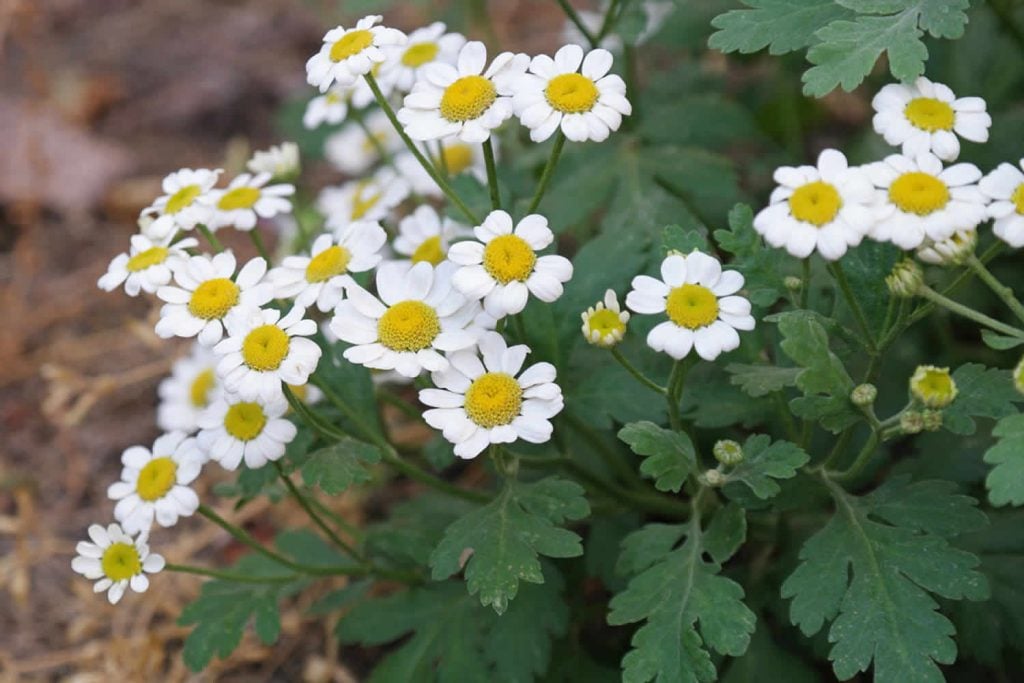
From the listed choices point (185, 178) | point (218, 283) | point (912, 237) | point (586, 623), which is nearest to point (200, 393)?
point (185, 178)

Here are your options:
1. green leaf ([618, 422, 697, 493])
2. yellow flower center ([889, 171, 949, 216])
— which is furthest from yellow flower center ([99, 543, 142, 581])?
yellow flower center ([889, 171, 949, 216])

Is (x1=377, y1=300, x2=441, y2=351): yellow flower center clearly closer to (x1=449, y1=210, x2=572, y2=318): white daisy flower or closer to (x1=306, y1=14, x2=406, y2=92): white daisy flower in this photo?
(x1=449, y1=210, x2=572, y2=318): white daisy flower

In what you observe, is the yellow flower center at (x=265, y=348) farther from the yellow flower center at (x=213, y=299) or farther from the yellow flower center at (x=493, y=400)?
the yellow flower center at (x=493, y=400)

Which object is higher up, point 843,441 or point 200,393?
point 843,441

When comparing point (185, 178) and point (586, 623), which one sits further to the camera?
point (586, 623)

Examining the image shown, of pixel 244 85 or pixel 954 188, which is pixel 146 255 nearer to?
pixel 954 188

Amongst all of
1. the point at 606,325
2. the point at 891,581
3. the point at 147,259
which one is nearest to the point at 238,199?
the point at 147,259

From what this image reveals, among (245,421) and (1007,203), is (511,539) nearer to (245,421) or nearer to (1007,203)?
(245,421)

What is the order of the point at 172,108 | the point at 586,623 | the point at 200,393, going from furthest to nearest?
the point at 172,108, the point at 200,393, the point at 586,623
